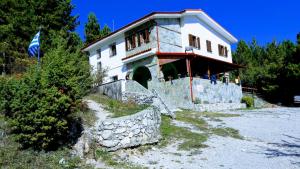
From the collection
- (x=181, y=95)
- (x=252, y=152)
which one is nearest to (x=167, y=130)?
(x=252, y=152)

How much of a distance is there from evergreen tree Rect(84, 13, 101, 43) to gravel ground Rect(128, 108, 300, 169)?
33.8 m

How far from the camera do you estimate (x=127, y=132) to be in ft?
43.6

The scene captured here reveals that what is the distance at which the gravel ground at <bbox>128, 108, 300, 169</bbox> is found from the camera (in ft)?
38.3

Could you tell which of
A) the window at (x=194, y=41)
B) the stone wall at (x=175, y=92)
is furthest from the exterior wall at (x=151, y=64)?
the window at (x=194, y=41)

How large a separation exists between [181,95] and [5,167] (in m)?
17.9

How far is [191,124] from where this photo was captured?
18844 mm

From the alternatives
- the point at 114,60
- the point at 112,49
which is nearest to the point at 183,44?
the point at 114,60

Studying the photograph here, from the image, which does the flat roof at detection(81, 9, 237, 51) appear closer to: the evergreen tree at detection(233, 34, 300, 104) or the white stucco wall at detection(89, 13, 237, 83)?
the white stucco wall at detection(89, 13, 237, 83)

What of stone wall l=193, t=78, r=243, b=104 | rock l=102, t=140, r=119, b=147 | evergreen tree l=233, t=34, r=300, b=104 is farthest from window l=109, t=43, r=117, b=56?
rock l=102, t=140, r=119, b=147

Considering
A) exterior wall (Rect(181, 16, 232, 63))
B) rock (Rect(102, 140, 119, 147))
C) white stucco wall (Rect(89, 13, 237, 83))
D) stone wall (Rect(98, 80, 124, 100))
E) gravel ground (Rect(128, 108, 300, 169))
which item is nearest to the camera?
gravel ground (Rect(128, 108, 300, 169))

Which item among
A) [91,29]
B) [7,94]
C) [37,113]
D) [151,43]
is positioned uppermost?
[91,29]

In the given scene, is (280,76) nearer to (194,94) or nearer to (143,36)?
(194,94)

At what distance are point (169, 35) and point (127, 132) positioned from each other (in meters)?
18.9

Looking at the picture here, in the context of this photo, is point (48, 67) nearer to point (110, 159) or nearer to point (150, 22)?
point (110, 159)
